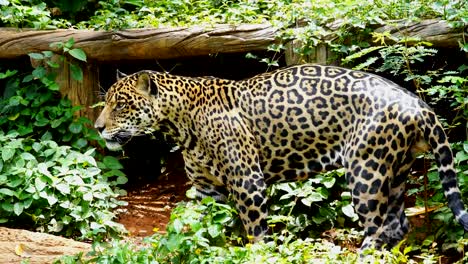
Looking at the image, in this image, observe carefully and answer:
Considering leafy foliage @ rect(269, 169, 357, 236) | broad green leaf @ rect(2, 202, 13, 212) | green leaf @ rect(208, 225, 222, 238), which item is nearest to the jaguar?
green leaf @ rect(208, 225, 222, 238)

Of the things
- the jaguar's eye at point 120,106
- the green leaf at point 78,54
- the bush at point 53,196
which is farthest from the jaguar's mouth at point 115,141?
the green leaf at point 78,54

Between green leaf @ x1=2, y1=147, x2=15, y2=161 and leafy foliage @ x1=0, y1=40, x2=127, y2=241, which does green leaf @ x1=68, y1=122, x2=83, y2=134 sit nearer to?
leafy foliage @ x1=0, y1=40, x2=127, y2=241

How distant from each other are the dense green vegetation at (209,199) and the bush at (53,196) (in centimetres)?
1

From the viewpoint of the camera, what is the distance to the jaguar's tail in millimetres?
6395

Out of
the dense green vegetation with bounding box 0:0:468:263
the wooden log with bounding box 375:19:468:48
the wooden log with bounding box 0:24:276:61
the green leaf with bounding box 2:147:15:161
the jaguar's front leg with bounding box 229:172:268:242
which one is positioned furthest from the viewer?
the wooden log with bounding box 0:24:276:61

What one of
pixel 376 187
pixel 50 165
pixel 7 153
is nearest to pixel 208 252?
pixel 376 187

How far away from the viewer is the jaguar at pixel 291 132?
6.46 meters

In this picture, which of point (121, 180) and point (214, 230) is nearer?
point (214, 230)

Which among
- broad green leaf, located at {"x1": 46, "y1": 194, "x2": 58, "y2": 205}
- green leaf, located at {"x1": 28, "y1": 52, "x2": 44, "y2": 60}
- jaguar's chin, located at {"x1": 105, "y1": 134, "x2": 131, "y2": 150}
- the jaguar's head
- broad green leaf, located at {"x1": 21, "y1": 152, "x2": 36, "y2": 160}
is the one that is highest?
green leaf, located at {"x1": 28, "y1": 52, "x2": 44, "y2": 60}

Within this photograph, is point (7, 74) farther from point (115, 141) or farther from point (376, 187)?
point (376, 187)

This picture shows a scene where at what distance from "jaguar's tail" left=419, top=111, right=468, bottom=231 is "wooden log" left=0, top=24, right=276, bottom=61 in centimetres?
243

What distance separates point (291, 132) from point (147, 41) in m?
2.68

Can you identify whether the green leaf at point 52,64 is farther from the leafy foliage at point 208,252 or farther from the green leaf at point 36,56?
the leafy foliage at point 208,252

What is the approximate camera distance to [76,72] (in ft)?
30.8
